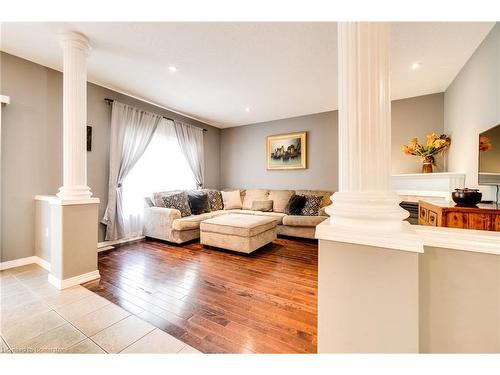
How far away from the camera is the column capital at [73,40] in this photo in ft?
7.13

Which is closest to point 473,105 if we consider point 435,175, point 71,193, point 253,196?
point 435,175

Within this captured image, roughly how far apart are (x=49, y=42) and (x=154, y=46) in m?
1.13

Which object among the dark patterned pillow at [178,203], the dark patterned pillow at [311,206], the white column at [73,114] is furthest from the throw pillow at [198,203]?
the white column at [73,114]

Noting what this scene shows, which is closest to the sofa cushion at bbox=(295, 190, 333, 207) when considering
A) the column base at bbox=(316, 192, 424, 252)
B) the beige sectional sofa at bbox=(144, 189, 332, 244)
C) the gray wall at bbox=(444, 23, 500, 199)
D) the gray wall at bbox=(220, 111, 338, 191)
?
the beige sectional sofa at bbox=(144, 189, 332, 244)

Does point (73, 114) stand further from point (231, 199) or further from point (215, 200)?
point (231, 199)

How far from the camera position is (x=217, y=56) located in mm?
2564

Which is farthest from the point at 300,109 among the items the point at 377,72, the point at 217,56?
the point at 377,72

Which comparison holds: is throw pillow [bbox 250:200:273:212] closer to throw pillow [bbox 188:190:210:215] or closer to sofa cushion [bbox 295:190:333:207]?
sofa cushion [bbox 295:190:333:207]

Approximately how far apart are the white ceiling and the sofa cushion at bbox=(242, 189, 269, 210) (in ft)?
7.09

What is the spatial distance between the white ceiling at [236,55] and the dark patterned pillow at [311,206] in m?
1.86

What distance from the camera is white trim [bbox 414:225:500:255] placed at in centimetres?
84
